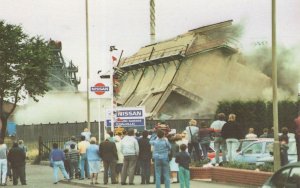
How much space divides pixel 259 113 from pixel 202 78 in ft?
43.5

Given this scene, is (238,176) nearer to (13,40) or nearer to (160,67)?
(13,40)

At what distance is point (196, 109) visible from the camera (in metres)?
67.8

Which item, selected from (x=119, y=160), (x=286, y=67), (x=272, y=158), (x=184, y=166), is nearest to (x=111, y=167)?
(x=119, y=160)

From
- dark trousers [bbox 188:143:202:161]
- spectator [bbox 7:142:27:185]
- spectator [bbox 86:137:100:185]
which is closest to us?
spectator [bbox 86:137:100:185]

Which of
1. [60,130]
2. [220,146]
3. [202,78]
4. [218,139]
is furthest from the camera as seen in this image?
[202,78]

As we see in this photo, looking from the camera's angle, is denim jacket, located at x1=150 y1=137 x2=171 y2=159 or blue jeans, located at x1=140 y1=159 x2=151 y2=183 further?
blue jeans, located at x1=140 y1=159 x2=151 y2=183

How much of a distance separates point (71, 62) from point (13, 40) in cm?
4159

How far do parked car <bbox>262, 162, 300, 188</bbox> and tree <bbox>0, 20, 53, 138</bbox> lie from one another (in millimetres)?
44387

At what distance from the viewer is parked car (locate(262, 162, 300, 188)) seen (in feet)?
37.0

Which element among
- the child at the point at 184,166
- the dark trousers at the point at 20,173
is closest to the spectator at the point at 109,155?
the dark trousers at the point at 20,173

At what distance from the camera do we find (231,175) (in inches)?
896

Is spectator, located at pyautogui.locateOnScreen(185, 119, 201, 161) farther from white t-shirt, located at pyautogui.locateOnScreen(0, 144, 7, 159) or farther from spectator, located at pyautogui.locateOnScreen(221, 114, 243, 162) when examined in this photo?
white t-shirt, located at pyautogui.locateOnScreen(0, 144, 7, 159)

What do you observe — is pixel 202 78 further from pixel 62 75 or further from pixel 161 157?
pixel 161 157

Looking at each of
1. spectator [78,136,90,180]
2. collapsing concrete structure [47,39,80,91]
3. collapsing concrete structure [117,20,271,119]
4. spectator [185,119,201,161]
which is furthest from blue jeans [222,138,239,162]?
collapsing concrete structure [47,39,80,91]
